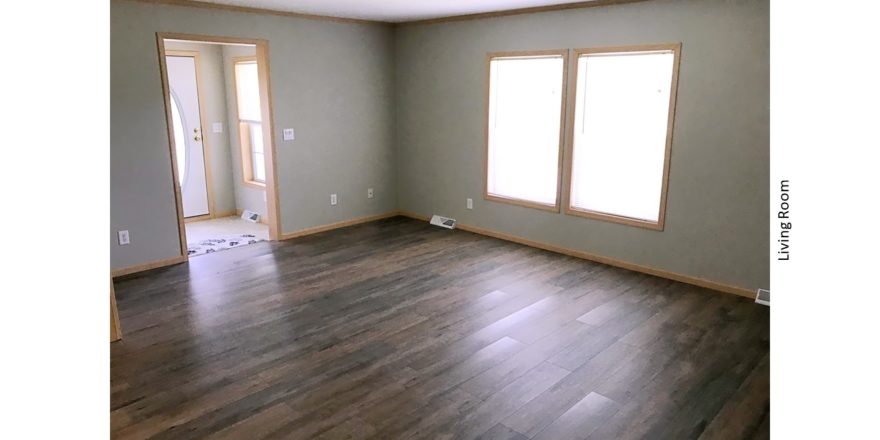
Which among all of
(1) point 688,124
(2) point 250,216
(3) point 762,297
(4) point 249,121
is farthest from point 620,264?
(4) point 249,121

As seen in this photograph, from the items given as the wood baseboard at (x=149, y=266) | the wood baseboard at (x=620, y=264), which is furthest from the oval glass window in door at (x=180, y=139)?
the wood baseboard at (x=620, y=264)

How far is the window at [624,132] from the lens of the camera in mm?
4355

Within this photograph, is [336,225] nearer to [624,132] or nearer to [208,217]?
[208,217]

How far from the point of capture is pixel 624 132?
4.61m

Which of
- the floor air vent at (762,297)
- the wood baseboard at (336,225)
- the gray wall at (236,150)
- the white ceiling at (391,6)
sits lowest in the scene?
the floor air vent at (762,297)

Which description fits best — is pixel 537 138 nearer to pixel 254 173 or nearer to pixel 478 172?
pixel 478 172

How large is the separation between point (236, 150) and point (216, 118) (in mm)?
435

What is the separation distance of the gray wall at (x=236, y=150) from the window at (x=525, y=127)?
279 cm

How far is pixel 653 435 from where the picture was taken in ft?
7.99

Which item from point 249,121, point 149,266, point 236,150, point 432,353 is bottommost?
point 432,353

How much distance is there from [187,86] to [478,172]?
348 centimetres

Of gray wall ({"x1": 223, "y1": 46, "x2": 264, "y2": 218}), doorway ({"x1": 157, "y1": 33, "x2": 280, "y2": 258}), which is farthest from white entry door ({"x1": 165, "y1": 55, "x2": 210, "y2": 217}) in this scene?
gray wall ({"x1": 223, "y1": 46, "x2": 264, "y2": 218})

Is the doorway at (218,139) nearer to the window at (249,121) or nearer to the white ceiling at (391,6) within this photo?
the window at (249,121)

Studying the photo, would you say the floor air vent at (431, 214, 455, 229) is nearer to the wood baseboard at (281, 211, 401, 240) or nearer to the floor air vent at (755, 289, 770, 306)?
the wood baseboard at (281, 211, 401, 240)
